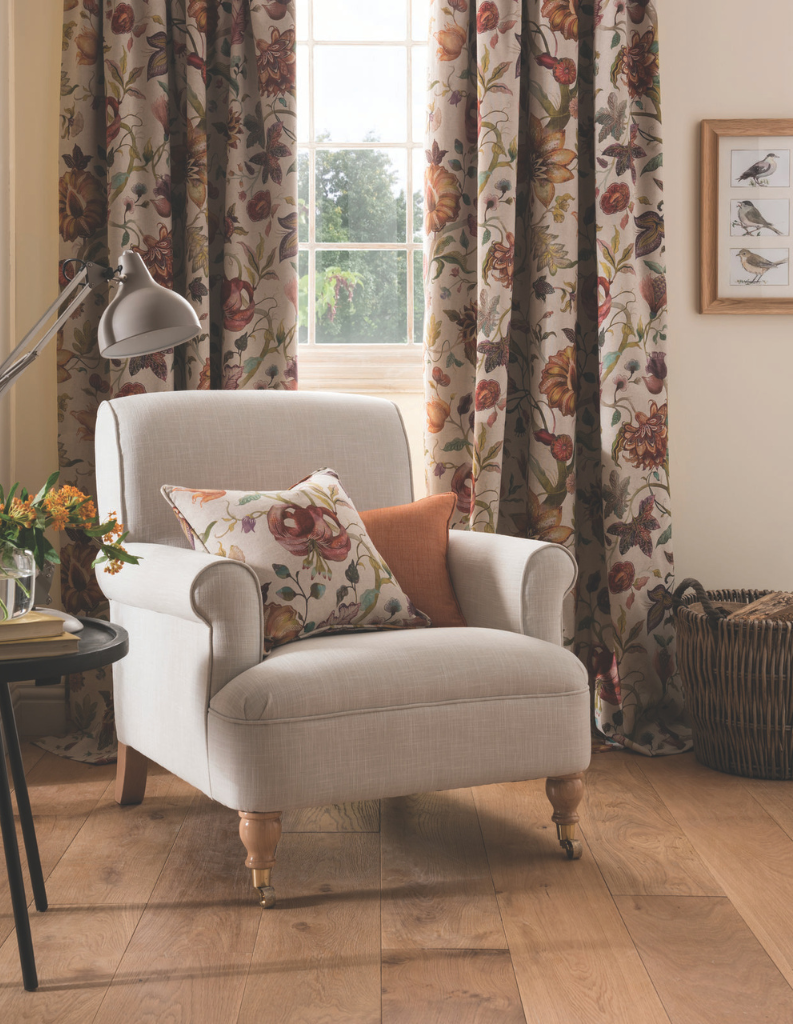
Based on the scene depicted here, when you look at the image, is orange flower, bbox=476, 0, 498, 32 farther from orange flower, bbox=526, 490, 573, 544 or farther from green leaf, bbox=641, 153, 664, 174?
orange flower, bbox=526, 490, 573, 544

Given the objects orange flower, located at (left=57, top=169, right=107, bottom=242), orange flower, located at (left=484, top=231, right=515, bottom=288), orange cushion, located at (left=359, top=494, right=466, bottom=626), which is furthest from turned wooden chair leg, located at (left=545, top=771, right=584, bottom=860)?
orange flower, located at (left=57, top=169, right=107, bottom=242)

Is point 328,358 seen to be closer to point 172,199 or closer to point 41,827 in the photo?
point 172,199

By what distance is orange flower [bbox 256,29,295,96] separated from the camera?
2633mm

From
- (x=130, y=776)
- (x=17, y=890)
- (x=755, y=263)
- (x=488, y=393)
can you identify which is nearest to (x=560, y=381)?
(x=488, y=393)

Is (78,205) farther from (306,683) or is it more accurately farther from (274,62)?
(306,683)

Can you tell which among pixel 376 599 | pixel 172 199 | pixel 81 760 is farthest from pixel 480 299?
pixel 81 760

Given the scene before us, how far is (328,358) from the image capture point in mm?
3035

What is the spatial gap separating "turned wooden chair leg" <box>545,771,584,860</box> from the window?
148 cm

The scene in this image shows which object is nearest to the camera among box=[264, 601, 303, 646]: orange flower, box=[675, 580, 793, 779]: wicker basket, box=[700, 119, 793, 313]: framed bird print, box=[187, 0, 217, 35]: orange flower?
box=[264, 601, 303, 646]: orange flower

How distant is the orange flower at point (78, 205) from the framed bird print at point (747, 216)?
1757 millimetres

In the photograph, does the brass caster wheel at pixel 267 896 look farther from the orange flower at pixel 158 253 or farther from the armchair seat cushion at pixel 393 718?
the orange flower at pixel 158 253

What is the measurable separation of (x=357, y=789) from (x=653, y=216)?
1862 millimetres

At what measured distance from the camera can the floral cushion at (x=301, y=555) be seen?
1.89 m

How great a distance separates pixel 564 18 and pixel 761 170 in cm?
75
